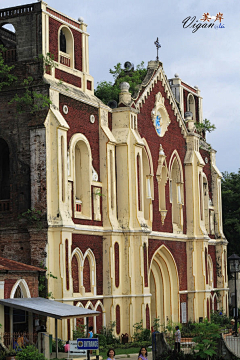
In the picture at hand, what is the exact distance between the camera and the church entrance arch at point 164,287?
36522mm

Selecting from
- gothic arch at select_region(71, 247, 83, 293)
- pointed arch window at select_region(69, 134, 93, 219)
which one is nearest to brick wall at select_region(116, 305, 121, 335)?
gothic arch at select_region(71, 247, 83, 293)

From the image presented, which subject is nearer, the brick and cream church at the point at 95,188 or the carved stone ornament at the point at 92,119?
the brick and cream church at the point at 95,188

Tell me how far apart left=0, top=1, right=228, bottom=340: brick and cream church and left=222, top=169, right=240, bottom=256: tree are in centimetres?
879

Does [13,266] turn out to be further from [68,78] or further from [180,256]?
[180,256]

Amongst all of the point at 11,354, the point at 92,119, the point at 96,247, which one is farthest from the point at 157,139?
the point at 11,354

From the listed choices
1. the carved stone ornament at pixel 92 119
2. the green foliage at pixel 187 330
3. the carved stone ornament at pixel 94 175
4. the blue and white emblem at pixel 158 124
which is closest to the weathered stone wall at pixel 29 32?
the carved stone ornament at pixel 92 119

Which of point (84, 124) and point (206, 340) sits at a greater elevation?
point (84, 124)

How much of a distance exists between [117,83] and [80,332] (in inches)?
750

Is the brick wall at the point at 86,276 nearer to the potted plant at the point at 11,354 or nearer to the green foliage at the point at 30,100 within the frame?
the green foliage at the point at 30,100

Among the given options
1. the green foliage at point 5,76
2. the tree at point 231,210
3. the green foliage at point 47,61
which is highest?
the green foliage at point 47,61

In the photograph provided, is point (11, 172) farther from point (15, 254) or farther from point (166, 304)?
point (166, 304)

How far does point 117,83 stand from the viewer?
42688 mm

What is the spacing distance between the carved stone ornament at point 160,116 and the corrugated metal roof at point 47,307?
13.5 metres

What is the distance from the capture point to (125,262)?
31.8 metres
